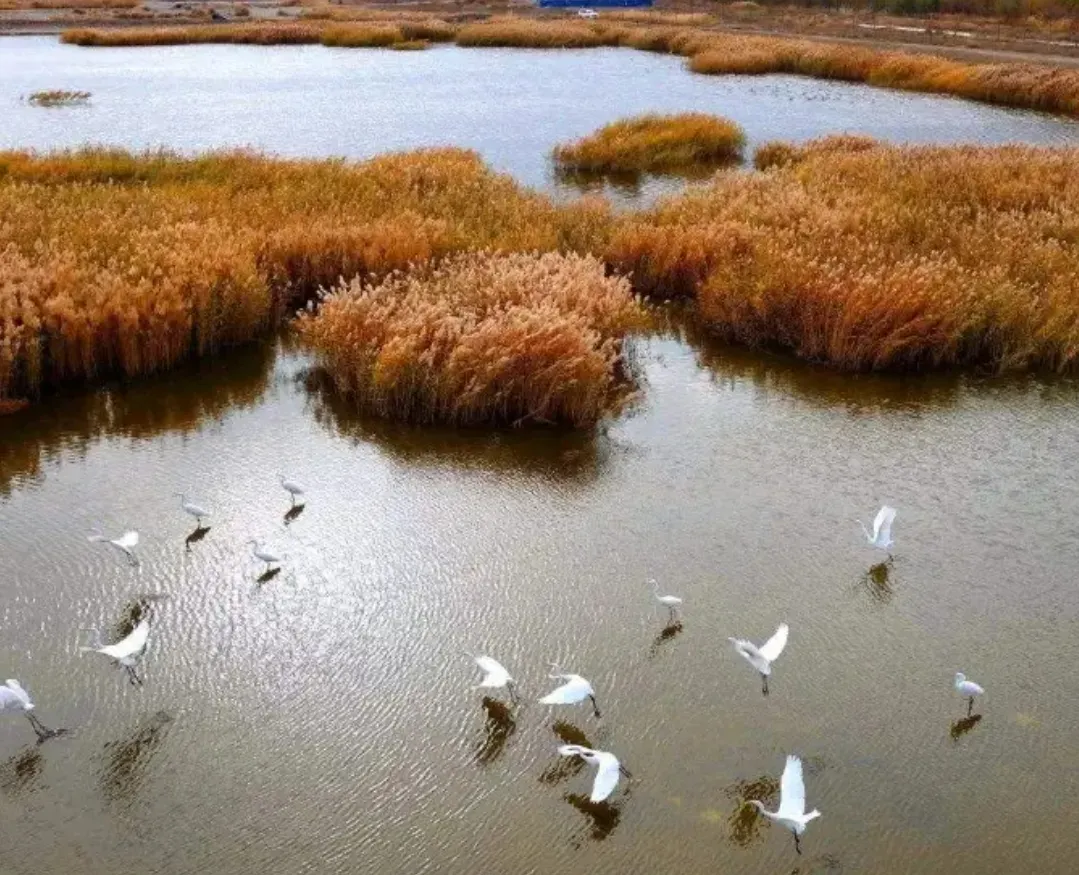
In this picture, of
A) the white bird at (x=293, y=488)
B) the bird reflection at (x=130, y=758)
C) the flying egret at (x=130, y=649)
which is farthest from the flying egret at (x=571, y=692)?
the white bird at (x=293, y=488)

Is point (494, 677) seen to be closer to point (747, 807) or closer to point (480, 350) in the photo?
point (747, 807)

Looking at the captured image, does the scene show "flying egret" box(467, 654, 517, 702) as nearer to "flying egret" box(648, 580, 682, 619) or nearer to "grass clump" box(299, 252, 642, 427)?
"flying egret" box(648, 580, 682, 619)

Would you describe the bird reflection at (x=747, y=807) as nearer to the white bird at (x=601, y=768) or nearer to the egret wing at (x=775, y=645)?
the white bird at (x=601, y=768)

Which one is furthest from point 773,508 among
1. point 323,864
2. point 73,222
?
point 73,222

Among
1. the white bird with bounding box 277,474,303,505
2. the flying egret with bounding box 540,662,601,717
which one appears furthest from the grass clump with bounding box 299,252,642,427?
the flying egret with bounding box 540,662,601,717

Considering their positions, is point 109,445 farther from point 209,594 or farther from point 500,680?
point 500,680

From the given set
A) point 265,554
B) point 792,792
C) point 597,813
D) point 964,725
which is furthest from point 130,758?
point 964,725
